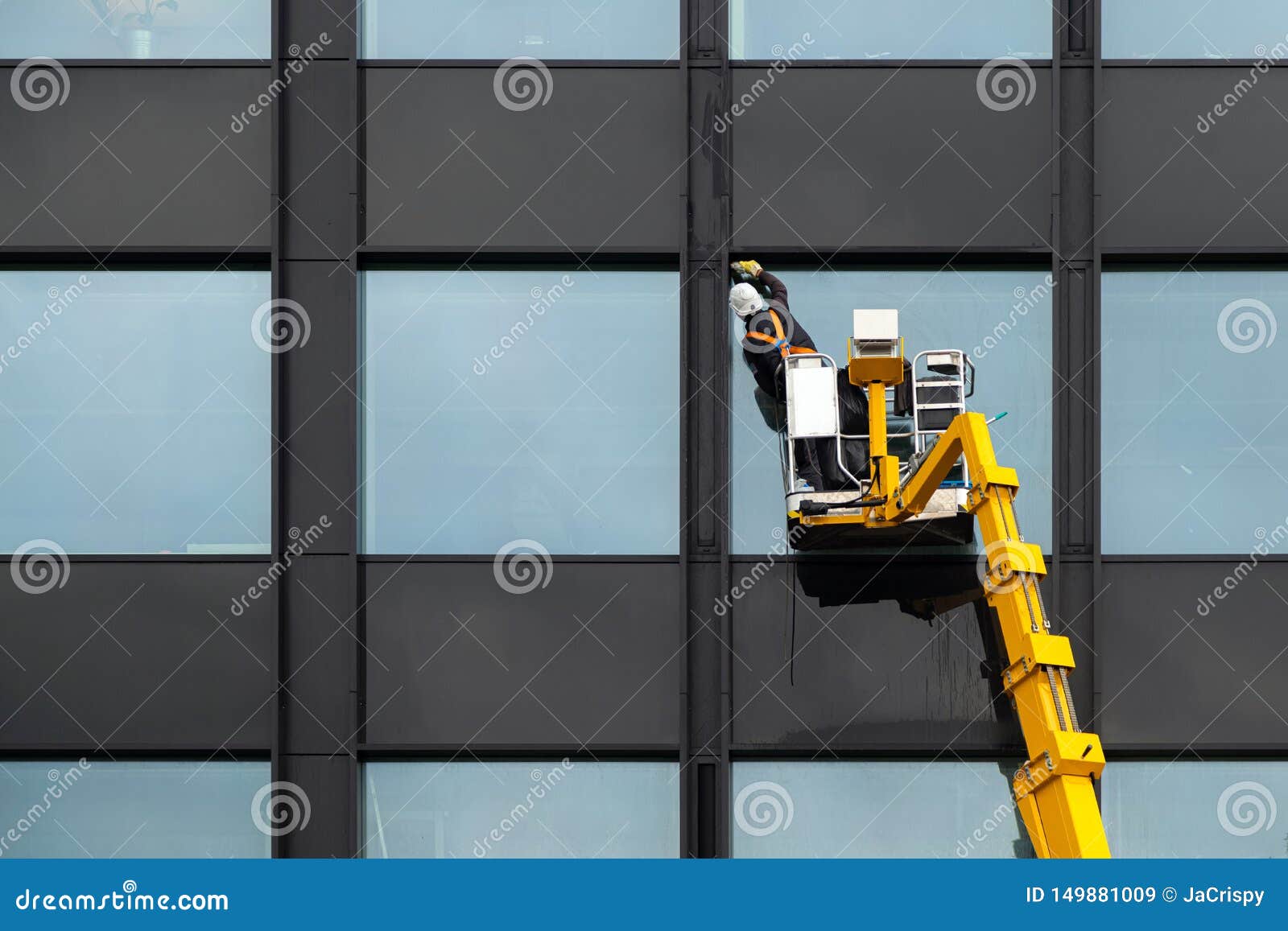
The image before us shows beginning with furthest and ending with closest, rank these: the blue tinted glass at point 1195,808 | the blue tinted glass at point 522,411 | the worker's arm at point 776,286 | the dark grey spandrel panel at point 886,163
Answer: the dark grey spandrel panel at point 886,163
the blue tinted glass at point 522,411
the worker's arm at point 776,286
the blue tinted glass at point 1195,808

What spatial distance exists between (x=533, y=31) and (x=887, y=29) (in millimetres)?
2984

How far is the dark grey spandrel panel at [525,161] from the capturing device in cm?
1212

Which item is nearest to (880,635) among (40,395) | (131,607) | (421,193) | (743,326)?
(743,326)

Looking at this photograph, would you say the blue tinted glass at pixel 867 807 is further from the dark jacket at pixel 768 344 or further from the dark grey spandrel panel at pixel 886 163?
the dark grey spandrel panel at pixel 886 163

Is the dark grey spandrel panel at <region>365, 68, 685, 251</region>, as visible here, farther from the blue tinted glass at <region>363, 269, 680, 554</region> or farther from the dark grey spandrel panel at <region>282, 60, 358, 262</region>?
the blue tinted glass at <region>363, 269, 680, 554</region>

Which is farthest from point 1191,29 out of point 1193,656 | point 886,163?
point 1193,656

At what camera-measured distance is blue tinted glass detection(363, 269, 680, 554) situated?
1198 centimetres

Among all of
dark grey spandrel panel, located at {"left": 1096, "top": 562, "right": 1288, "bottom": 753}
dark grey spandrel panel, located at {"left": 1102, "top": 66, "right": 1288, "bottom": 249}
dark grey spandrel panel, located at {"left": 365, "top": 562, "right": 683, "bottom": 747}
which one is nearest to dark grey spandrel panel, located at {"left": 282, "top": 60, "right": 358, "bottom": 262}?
dark grey spandrel panel, located at {"left": 365, "top": 562, "right": 683, "bottom": 747}

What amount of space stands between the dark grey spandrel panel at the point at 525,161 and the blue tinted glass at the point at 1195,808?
19.0ft

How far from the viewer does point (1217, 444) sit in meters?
12.0

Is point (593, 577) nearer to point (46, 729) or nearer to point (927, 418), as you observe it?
point (927, 418)

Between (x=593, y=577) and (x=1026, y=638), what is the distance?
3656mm

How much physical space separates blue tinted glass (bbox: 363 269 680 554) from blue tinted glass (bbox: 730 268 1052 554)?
1.99 feet

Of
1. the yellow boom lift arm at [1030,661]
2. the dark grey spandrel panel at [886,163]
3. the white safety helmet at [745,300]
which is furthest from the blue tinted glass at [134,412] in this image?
the yellow boom lift arm at [1030,661]
